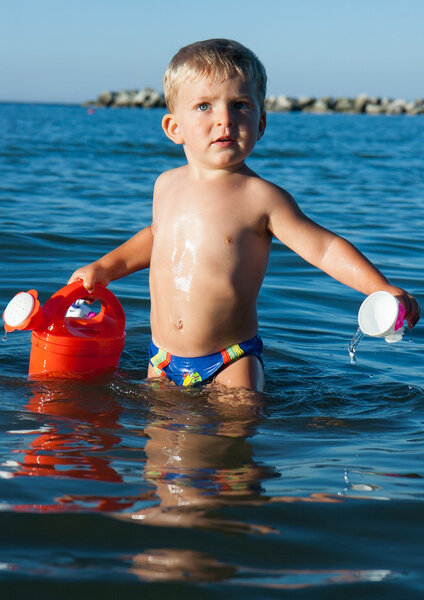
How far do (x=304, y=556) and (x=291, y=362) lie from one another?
2455 mm

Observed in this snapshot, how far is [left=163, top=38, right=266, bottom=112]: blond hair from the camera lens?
3305 mm

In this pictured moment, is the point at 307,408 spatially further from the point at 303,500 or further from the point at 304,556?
the point at 304,556

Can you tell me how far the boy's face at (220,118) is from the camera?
3309mm

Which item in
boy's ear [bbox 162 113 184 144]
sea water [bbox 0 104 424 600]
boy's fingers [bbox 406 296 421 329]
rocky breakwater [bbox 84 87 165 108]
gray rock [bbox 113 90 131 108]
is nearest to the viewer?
sea water [bbox 0 104 424 600]

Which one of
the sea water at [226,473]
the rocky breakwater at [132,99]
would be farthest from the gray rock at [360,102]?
the sea water at [226,473]

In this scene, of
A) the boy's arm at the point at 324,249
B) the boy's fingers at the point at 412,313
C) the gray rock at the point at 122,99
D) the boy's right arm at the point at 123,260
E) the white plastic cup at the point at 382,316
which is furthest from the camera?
the gray rock at the point at 122,99

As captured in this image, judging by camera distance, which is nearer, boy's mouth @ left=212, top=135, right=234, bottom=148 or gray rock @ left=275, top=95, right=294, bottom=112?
boy's mouth @ left=212, top=135, right=234, bottom=148

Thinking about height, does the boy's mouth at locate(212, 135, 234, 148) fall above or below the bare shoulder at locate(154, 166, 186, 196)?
above

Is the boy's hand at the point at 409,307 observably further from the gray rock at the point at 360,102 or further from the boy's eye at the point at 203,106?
the gray rock at the point at 360,102

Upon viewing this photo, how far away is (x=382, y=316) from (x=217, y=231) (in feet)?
3.24

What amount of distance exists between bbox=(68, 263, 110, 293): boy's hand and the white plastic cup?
1498 mm

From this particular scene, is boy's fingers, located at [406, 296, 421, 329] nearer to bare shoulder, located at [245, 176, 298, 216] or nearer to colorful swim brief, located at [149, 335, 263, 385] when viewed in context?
bare shoulder, located at [245, 176, 298, 216]

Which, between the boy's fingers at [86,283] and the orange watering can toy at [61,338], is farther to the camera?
the boy's fingers at [86,283]

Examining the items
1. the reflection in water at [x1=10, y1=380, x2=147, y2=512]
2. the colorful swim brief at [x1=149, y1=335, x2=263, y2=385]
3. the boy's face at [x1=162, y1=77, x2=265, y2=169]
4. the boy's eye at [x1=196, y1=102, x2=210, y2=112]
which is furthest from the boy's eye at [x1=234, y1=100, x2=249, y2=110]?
the reflection in water at [x1=10, y1=380, x2=147, y2=512]
